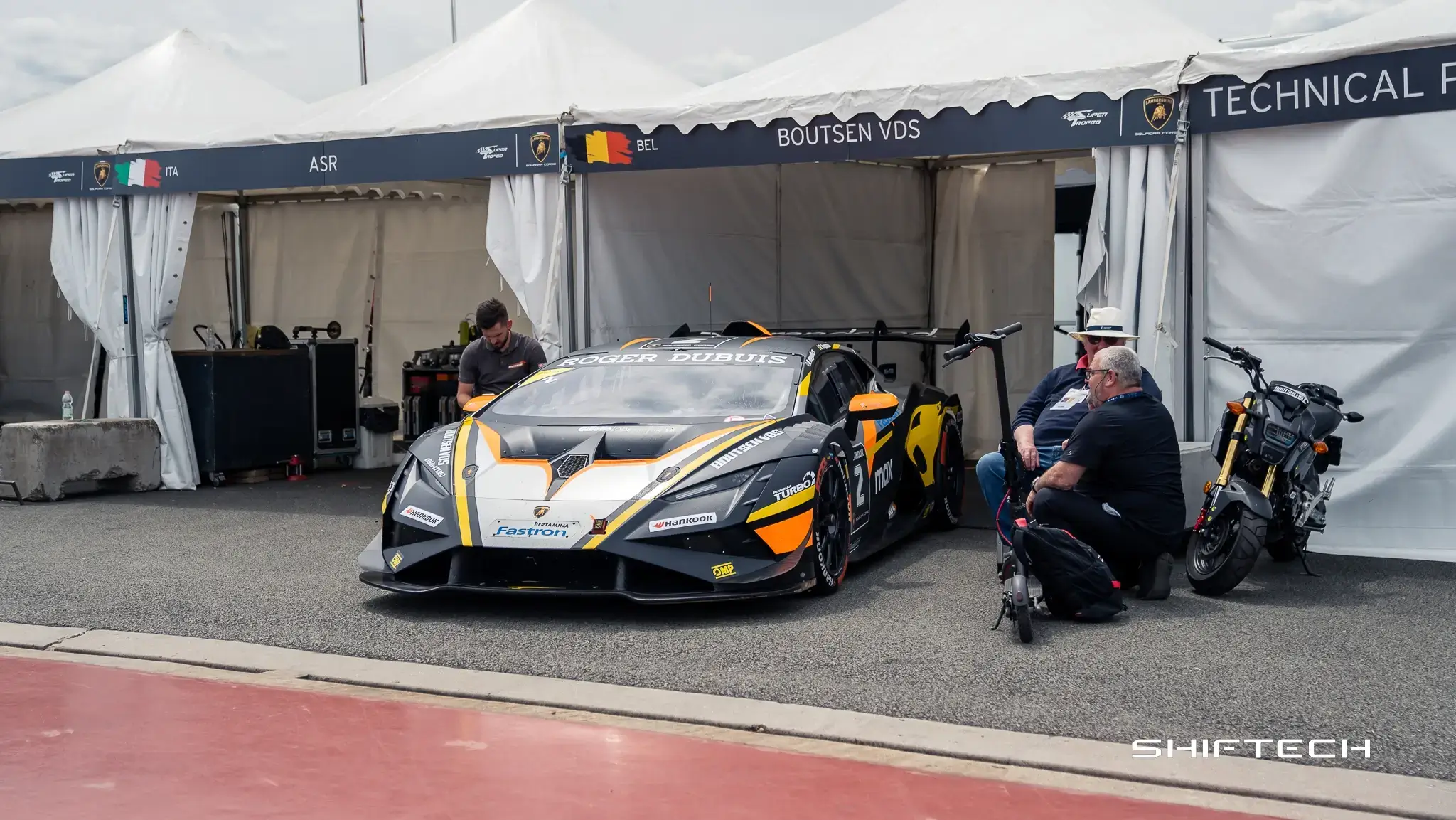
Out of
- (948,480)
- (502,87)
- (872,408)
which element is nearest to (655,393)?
(872,408)

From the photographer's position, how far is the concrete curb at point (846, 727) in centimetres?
446

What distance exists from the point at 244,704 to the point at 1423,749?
412 centimetres

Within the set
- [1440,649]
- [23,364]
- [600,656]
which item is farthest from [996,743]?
[23,364]

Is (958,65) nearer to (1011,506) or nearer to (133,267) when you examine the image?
(1011,506)

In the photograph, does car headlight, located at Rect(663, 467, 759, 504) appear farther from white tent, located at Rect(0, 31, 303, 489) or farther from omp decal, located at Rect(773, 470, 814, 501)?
white tent, located at Rect(0, 31, 303, 489)

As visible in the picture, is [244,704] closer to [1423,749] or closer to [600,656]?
[600,656]

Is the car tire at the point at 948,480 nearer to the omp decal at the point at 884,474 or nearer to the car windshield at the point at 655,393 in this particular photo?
the omp decal at the point at 884,474

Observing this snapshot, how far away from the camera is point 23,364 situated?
736 inches

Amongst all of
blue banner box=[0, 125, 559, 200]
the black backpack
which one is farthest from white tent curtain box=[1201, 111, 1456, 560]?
blue banner box=[0, 125, 559, 200]

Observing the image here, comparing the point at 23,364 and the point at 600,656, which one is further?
the point at 23,364

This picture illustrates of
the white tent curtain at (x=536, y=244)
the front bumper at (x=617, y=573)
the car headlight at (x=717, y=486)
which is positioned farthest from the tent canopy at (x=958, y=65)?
the front bumper at (x=617, y=573)

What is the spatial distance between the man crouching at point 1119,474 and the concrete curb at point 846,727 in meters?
2.13

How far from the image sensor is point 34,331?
60.9 ft

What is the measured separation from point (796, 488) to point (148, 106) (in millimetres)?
9771
